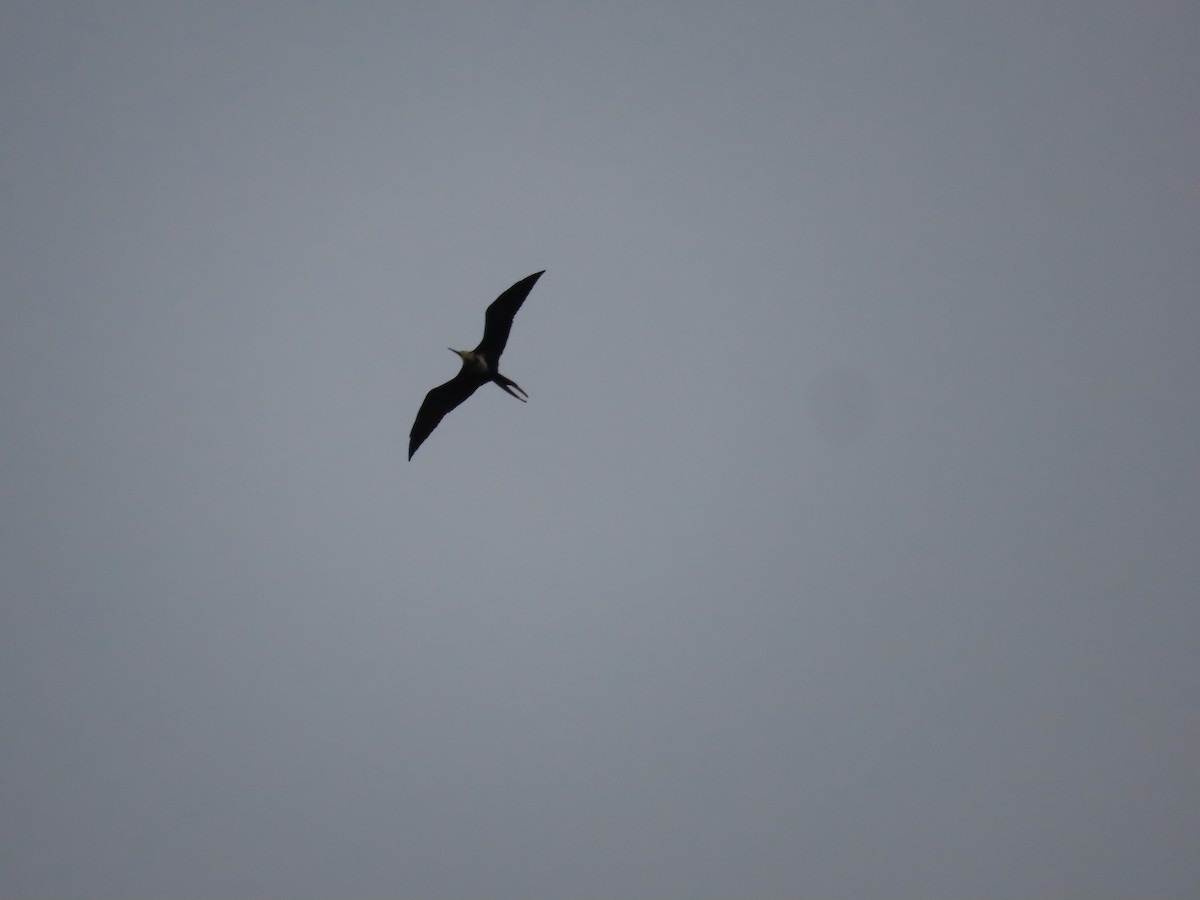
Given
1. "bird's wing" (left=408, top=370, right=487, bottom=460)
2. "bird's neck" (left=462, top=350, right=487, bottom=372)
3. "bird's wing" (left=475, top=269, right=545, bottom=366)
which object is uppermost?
"bird's wing" (left=475, top=269, right=545, bottom=366)

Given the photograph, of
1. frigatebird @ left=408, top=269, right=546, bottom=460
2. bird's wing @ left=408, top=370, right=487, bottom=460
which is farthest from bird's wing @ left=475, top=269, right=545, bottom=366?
bird's wing @ left=408, top=370, right=487, bottom=460

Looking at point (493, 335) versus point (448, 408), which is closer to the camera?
point (493, 335)

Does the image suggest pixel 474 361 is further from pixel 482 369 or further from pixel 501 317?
pixel 501 317

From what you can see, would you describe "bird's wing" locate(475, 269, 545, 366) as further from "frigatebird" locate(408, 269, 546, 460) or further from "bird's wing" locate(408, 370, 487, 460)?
"bird's wing" locate(408, 370, 487, 460)

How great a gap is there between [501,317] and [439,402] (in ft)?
10.2

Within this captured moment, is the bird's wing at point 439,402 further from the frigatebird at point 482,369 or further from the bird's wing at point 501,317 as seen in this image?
the bird's wing at point 501,317

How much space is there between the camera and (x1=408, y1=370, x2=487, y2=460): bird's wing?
22953mm

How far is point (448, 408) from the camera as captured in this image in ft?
77.3

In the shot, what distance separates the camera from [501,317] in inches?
853

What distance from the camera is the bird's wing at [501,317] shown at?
69.6ft

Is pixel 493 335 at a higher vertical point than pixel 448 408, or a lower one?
higher

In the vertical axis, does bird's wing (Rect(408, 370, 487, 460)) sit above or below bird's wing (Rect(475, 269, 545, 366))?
below

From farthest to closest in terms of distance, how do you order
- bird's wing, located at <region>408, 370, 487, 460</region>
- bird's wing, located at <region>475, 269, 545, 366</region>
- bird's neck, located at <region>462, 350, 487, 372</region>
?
1. bird's wing, located at <region>408, 370, 487, 460</region>
2. bird's neck, located at <region>462, 350, 487, 372</region>
3. bird's wing, located at <region>475, 269, 545, 366</region>

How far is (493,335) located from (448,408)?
265 cm
